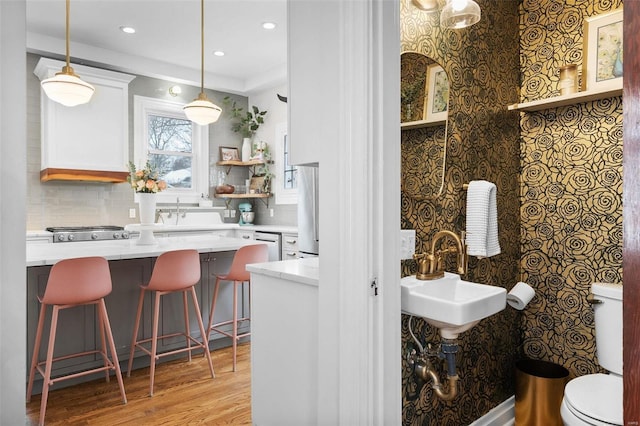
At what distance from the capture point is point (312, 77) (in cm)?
158

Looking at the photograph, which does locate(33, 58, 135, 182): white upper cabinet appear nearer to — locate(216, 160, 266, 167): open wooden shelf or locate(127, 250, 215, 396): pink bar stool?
locate(216, 160, 266, 167): open wooden shelf

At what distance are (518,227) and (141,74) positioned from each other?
448cm

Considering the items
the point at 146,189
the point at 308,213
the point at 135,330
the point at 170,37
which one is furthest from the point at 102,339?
the point at 170,37

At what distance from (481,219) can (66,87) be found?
284 centimetres

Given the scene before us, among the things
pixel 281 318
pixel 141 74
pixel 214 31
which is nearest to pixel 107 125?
pixel 141 74

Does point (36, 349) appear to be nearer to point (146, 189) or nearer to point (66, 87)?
point (146, 189)

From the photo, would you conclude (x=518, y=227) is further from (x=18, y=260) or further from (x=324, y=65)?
(x=18, y=260)

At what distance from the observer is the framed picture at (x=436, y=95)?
72.2 inches

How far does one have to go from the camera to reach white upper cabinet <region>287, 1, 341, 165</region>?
4.86ft

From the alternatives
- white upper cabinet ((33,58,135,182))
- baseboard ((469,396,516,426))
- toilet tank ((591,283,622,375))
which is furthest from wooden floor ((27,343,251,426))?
white upper cabinet ((33,58,135,182))

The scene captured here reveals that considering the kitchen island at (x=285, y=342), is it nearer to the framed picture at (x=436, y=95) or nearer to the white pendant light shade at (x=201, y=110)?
the framed picture at (x=436, y=95)

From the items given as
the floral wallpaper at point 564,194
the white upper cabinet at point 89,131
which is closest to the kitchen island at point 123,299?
the white upper cabinet at point 89,131

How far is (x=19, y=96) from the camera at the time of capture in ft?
2.60

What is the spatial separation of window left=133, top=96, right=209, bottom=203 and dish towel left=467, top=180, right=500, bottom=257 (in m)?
4.13
